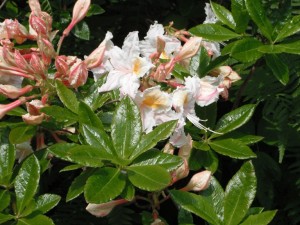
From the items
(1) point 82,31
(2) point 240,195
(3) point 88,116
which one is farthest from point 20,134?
(1) point 82,31

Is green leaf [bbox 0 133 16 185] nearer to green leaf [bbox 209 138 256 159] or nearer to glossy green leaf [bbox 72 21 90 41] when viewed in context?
green leaf [bbox 209 138 256 159]

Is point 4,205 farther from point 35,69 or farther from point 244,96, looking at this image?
point 244,96

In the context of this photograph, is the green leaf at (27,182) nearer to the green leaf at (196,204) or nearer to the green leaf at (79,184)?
the green leaf at (79,184)

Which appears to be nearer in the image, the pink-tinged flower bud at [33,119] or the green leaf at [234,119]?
the pink-tinged flower bud at [33,119]

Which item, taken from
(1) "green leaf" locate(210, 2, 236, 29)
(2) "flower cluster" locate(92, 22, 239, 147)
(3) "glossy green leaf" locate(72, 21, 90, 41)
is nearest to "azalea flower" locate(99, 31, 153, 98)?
(2) "flower cluster" locate(92, 22, 239, 147)

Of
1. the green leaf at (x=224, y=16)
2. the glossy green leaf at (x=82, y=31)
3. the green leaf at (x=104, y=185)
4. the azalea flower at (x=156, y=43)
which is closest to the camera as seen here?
the green leaf at (x=104, y=185)

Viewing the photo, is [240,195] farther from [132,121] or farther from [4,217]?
[4,217]

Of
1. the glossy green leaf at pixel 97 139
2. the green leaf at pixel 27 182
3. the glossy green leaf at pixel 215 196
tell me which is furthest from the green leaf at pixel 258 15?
the green leaf at pixel 27 182
